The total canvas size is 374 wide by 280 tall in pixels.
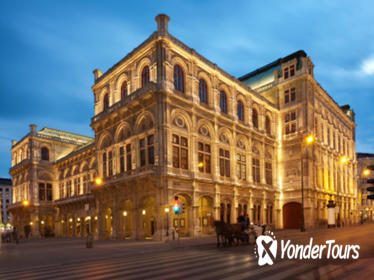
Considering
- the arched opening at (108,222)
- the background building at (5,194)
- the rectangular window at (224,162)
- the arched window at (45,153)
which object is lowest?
the background building at (5,194)

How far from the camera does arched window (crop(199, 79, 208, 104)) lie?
117ft

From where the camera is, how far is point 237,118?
130 feet

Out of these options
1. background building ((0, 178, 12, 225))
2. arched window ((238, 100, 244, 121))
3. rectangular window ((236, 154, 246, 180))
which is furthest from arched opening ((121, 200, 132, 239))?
background building ((0, 178, 12, 225))

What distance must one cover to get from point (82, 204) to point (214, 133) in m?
27.2

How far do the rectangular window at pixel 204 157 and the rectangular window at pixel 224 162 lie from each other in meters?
2.17

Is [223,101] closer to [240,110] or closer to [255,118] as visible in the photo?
[240,110]

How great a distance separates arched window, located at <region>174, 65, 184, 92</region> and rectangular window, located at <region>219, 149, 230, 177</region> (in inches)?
355

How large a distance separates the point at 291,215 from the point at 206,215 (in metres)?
17.2

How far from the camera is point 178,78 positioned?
32.9 m

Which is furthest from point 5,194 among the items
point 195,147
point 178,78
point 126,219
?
point 178,78

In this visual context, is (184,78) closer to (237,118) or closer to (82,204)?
(237,118)

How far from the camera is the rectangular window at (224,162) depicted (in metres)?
36.7

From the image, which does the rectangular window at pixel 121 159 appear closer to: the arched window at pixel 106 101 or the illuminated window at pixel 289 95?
the arched window at pixel 106 101

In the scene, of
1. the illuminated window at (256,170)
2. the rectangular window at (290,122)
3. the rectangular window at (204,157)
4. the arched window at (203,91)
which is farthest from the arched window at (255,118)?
the rectangular window at (204,157)
